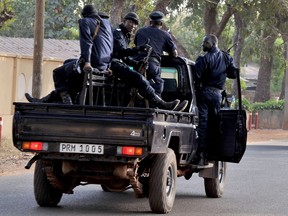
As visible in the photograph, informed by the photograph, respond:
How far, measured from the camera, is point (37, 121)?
10883mm

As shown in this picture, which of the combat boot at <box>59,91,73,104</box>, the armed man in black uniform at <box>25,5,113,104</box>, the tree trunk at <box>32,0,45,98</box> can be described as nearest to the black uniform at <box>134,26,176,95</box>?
the armed man in black uniform at <box>25,5,113,104</box>

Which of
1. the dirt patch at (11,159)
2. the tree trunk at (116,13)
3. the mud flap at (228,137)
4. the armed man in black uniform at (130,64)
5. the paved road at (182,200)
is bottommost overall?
the dirt patch at (11,159)

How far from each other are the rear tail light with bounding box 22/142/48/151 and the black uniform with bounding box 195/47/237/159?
320cm

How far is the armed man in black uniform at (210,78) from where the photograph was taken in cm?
1352

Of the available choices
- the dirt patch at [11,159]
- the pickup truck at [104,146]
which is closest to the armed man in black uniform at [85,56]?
the pickup truck at [104,146]

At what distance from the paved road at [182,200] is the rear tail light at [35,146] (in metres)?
0.76

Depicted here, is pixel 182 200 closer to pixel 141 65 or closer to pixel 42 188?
pixel 141 65

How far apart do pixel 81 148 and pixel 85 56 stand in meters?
1.34

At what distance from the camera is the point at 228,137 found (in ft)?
44.5

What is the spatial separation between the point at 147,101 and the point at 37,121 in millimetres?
1707

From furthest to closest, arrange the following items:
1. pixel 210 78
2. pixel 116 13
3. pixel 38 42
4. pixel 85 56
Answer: pixel 116 13
pixel 38 42
pixel 210 78
pixel 85 56

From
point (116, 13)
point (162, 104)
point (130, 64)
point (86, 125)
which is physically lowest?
point (86, 125)

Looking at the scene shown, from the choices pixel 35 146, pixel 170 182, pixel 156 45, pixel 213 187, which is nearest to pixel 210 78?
pixel 156 45

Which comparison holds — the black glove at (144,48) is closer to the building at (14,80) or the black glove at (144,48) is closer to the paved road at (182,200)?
the paved road at (182,200)
